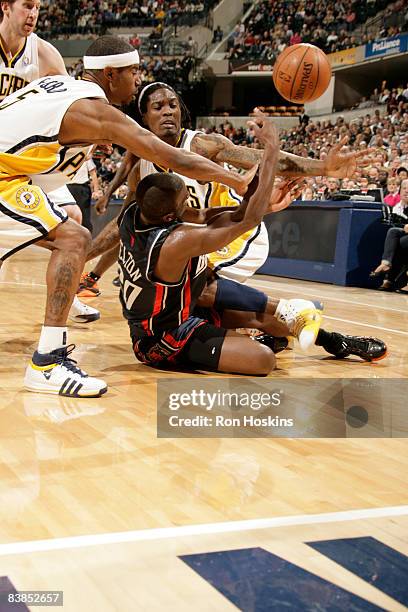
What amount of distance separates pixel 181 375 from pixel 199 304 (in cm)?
63

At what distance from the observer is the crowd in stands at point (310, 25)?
21406 millimetres

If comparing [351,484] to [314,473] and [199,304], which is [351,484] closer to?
[314,473]

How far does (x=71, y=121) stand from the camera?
10.8 ft

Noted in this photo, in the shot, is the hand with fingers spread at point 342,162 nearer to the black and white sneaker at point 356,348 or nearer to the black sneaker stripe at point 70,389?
the black and white sneaker at point 356,348

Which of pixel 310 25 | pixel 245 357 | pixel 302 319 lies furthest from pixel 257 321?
pixel 310 25

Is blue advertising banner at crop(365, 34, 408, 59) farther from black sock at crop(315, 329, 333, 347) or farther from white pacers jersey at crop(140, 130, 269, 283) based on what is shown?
black sock at crop(315, 329, 333, 347)

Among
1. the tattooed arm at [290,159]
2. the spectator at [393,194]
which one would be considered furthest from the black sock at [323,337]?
the spectator at [393,194]

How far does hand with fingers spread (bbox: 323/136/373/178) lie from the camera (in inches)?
143

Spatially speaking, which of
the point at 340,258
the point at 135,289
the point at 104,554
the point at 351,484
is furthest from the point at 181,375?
the point at 340,258

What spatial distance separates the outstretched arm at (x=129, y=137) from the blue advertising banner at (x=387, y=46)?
61.0 ft

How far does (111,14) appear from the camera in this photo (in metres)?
27.3

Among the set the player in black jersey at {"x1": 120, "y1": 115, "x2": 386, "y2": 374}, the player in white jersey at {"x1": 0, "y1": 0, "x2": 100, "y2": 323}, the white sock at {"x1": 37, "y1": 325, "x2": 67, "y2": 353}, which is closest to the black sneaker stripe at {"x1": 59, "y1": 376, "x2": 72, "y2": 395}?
the white sock at {"x1": 37, "y1": 325, "x2": 67, "y2": 353}

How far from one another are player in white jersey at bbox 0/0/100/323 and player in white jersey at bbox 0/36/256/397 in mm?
715

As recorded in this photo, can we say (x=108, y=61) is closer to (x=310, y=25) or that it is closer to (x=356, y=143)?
(x=356, y=143)
